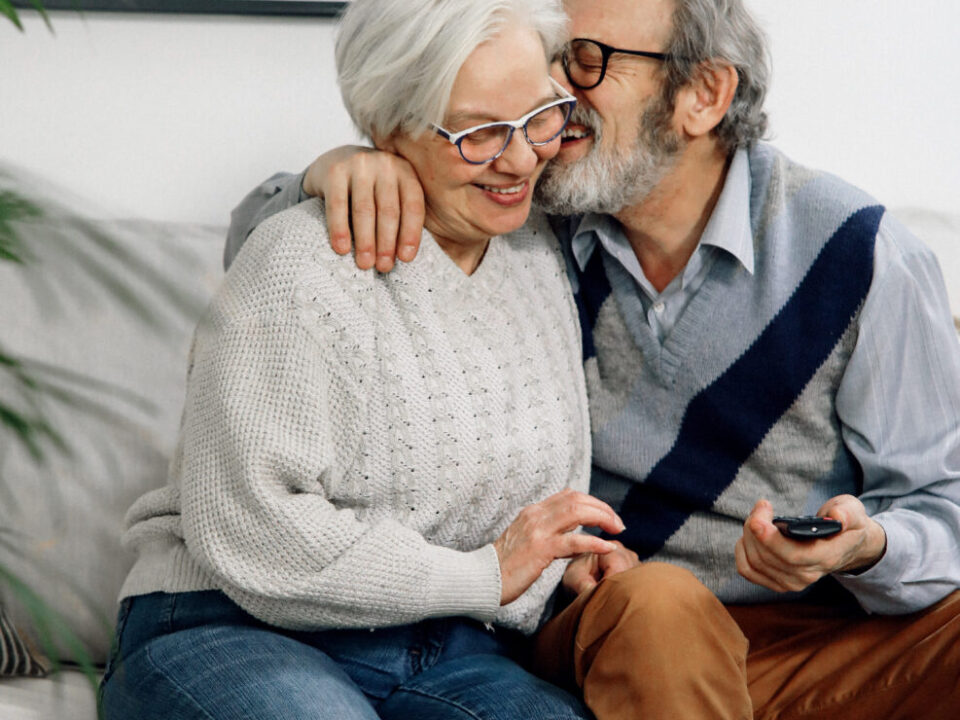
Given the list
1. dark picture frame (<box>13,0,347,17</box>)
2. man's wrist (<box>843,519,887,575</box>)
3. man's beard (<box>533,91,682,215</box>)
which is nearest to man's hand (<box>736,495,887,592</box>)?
man's wrist (<box>843,519,887,575</box>)

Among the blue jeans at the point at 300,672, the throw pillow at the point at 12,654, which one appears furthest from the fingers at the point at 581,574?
the throw pillow at the point at 12,654

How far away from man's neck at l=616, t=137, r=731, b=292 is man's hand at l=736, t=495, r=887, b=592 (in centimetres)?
46

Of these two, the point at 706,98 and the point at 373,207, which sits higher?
the point at 706,98

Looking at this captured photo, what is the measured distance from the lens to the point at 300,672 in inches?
46.3

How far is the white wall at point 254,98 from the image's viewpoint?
1838 millimetres

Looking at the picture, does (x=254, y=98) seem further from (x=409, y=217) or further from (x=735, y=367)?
(x=735, y=367)

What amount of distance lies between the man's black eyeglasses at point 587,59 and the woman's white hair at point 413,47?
4.7 inches

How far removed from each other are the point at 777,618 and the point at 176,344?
46.4 inches

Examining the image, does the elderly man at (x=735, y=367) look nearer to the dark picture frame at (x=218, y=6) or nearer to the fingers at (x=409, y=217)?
the fingers at (x=409, y=217)

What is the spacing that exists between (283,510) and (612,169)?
2.23 ft

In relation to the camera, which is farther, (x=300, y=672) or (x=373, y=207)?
(x=373, y=207)

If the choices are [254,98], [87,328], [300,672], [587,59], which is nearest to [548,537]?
[300,672]

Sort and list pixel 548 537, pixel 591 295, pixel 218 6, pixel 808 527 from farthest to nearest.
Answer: pixel 218 6
pixel 591 295
pixel 548 537
pixel 808 527

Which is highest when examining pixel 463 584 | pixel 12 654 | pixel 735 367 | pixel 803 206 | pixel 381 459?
pixel 803 206
